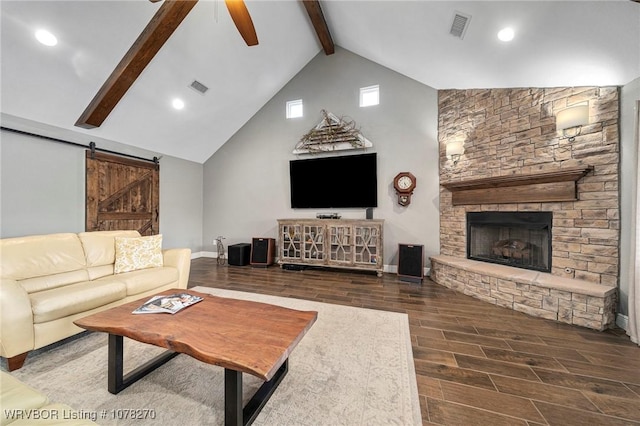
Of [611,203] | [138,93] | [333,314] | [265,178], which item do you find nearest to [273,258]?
[265,178]

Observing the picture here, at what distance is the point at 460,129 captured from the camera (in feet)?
12.0

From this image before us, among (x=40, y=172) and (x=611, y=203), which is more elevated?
(x=40, y=172)

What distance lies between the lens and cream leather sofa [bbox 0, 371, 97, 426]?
A: 0.76 m

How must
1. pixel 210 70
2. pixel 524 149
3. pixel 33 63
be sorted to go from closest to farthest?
pixel 33 63
pixel 524 149
pixel 210 70

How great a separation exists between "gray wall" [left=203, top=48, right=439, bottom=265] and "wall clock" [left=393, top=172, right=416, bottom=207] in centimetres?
11

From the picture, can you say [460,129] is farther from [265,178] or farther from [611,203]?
[265,178]

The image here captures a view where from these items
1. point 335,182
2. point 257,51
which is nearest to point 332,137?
point 335,182

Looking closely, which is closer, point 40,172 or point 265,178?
point 40,172

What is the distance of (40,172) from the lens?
3.18 meters

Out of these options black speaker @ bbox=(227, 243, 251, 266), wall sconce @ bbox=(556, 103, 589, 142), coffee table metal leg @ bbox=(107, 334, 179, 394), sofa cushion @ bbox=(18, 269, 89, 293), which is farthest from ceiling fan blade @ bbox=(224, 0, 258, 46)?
black speaker @ bbox=(227, 243, 251, 266)

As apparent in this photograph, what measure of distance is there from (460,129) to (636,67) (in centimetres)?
170

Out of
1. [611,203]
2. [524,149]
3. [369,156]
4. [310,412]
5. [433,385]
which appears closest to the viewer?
[310,412]

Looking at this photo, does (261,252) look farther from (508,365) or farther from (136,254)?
(508,365)

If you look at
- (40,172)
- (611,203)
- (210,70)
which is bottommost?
(611,203)
